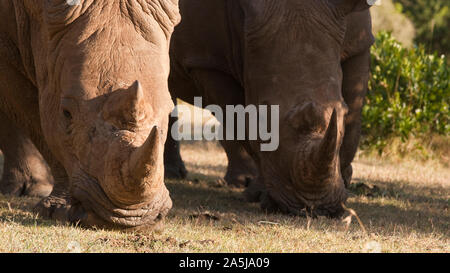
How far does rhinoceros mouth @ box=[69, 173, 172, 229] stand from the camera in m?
5.04

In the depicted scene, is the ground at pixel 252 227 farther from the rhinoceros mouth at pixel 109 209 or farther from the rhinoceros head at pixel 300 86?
the rhinoceros head at pixel 300 86

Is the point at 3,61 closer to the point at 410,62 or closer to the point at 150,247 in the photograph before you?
the point at 150,247

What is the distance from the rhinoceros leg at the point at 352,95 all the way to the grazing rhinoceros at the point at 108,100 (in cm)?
249

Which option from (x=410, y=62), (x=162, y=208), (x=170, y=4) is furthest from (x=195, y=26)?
(x=410, y=62)

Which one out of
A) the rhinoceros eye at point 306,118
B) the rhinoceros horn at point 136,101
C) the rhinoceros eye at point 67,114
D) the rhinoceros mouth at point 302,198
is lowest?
the rhinoceros mouth at point 302,198

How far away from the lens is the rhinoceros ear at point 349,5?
22.3ft

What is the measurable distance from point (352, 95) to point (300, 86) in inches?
45.2

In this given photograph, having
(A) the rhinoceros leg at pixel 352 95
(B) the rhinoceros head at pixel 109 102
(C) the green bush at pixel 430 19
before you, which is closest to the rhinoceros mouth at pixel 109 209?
(B) the rhinoceros head at pixel 109 102

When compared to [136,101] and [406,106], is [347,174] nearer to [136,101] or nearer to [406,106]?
[136,101]

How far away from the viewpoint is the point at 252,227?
592 centimetres

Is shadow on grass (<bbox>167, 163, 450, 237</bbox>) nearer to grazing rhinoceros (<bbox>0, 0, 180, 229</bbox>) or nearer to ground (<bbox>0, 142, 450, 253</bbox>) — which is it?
ground (<bbox>0, 142, 450, 253</bbox>)

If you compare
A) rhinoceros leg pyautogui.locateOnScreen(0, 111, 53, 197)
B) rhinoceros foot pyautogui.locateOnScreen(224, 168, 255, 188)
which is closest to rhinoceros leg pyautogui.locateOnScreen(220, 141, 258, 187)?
rhinoceros foot pyautogui.locateOnScreen(224, 168, 255, 188)

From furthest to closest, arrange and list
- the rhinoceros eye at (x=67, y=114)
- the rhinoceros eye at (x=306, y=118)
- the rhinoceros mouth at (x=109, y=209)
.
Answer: the rhinoceros eye at (x=306, y=118)
the rhinoceros eye at (x=67, y=114)
the rhinoceros mouth at (x=109, y=209)
